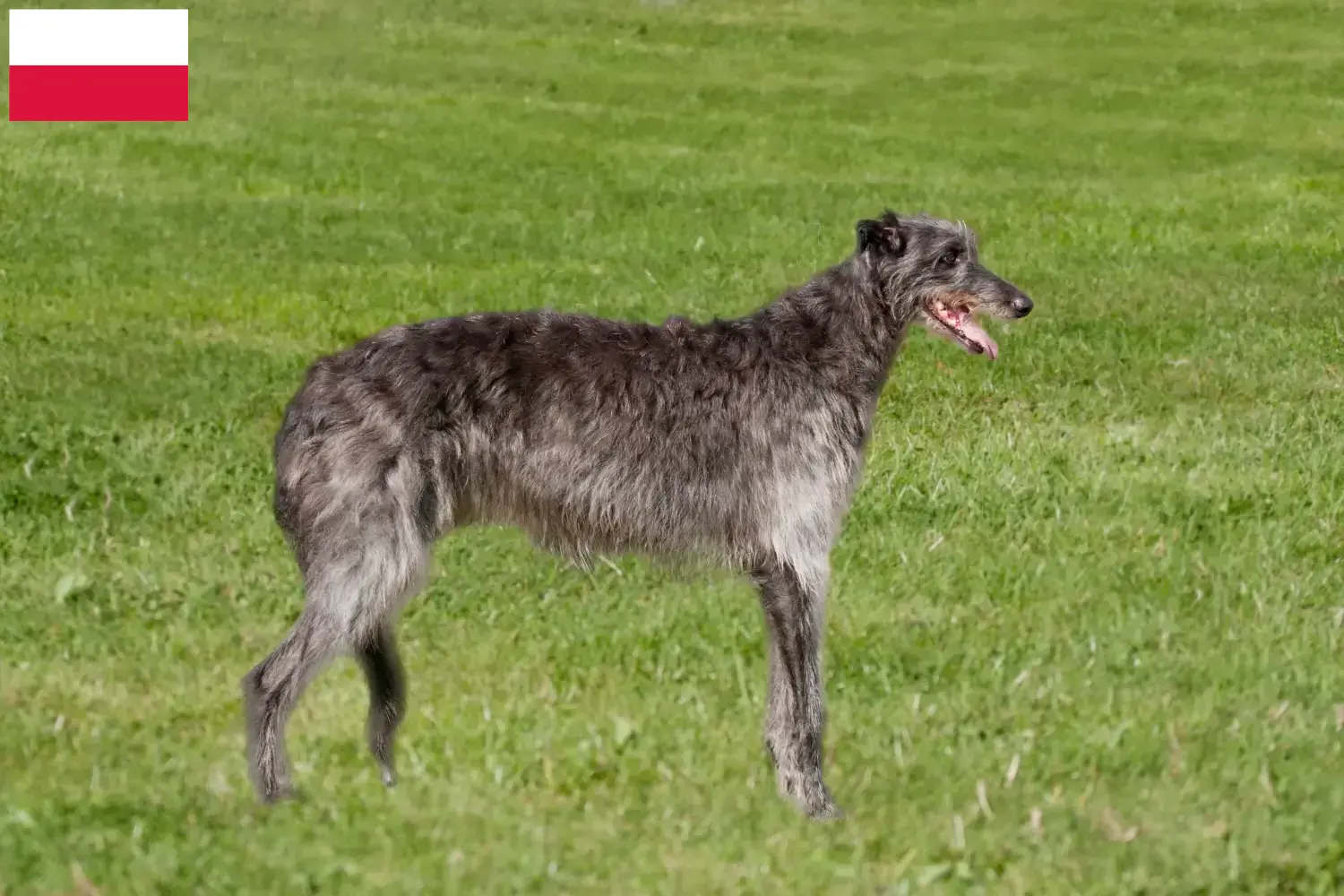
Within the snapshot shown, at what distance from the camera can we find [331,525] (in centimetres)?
659

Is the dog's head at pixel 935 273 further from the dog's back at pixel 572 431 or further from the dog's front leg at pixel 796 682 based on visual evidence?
the dog's front leg at pixel 796 682

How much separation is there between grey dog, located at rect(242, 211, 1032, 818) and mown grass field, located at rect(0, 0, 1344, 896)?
1.47ft

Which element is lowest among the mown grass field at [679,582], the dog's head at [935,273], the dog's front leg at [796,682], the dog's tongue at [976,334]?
the mown grass field at [679,582]

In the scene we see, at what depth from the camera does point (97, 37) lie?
28.5 meters

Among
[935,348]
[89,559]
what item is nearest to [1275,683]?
[89,559]

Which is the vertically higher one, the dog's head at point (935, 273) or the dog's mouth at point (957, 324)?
the dog's head at point (935, 273)

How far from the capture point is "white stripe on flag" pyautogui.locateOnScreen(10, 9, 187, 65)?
28.6 metres

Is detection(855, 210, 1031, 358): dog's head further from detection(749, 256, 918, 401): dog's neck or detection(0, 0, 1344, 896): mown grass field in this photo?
detection(0, 0, 1344, 896): mown grass field

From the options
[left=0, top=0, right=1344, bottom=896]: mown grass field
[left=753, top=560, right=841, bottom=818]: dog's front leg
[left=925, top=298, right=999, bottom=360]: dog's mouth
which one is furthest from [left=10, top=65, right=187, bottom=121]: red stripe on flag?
[left=753, top=560, right=841, bottom=818]: dog's front leg

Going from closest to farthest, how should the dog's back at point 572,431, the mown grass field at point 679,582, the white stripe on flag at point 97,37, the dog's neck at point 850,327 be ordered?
1. the mown grass field at point 679,582
2. the dog's back at point 572,431
3. the dog's neck at point 850,327
4. the white stripe on flag at point 97,37

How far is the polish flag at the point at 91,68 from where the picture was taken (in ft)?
87.8

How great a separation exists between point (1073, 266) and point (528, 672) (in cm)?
1206

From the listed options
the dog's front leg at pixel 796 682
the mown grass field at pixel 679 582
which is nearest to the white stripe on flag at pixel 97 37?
the mown grass field at pixel 679 582

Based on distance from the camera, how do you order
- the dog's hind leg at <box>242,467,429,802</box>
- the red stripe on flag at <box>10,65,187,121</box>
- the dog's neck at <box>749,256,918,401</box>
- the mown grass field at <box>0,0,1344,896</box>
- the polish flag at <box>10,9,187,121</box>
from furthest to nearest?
the polish flag at <box>10,9,187,121</box>
the red stripe on flag at <box>10,65,187,121</box>
the dog's neck at <box>749,256,918,401</box>
the dog's hind leg at <box>242,467,429,802</box>
the mown grass field at <box>0,0,1344,896</box>
